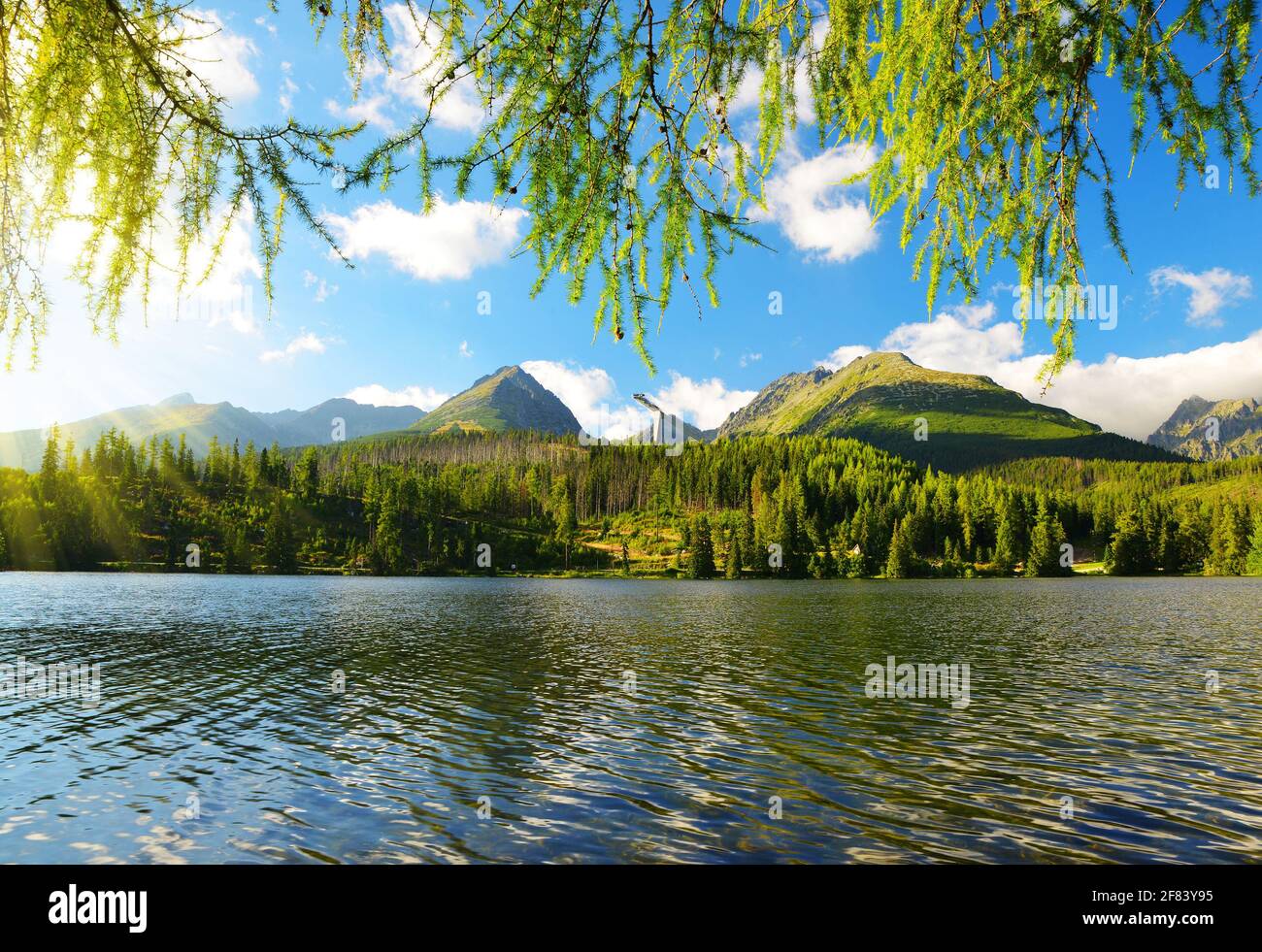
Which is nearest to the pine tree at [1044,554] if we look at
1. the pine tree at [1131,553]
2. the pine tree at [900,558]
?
the pine tree at [1131,553]

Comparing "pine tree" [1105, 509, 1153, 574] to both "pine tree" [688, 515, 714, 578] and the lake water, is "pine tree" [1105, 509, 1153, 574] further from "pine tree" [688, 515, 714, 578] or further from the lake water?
the lake water

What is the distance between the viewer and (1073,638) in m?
49.2

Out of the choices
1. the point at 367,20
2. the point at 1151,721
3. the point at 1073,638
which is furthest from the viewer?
the point at 1073,638

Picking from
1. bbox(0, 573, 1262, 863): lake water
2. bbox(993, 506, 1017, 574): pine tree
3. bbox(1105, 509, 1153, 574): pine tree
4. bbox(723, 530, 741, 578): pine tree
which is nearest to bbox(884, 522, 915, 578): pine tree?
bbox(993, 506, 1017, 574): pine tree

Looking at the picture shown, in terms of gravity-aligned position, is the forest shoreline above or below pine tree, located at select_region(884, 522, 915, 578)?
below

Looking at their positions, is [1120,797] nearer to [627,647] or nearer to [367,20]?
[367,20]

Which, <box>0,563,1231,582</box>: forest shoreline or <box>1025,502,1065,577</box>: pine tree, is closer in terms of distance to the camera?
<box>0,563,1231,582</box>: forest shoreline

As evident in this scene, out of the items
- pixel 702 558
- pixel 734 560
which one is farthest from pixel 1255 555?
pixel 702 558

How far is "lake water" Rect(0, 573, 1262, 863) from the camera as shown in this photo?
43.7 feet

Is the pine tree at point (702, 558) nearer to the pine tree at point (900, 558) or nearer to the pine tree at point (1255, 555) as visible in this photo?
the pine tree at point (900, 558)

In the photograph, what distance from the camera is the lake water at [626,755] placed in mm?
13320

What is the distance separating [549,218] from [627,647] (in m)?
42.1

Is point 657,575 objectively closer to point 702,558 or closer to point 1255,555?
point 702,558
